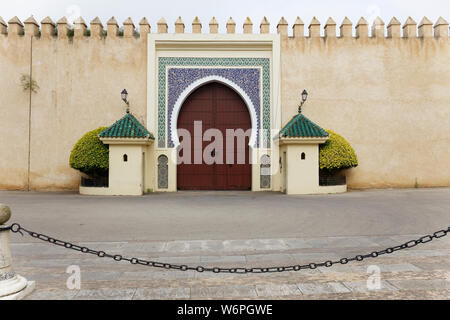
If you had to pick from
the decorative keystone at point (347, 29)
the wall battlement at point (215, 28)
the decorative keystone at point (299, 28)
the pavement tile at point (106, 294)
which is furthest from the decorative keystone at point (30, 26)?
the pavement tile at point (106, 294)

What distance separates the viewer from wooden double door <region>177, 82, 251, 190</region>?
1223 centimetres

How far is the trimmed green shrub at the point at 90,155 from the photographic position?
429 inches

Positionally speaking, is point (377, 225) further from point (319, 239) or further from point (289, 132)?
point (289, 132)

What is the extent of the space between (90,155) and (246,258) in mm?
8120

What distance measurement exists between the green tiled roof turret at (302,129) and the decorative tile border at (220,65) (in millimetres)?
1047

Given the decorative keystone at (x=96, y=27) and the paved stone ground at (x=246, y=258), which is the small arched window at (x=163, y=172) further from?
the decorative keystone at (x=96, y=27)

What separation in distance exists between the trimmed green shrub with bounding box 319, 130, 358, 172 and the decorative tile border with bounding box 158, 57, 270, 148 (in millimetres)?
1969

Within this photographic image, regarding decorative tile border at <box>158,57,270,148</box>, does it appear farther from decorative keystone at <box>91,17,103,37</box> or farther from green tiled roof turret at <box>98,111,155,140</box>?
decorative keystone at <box>91,17,103,37</box>

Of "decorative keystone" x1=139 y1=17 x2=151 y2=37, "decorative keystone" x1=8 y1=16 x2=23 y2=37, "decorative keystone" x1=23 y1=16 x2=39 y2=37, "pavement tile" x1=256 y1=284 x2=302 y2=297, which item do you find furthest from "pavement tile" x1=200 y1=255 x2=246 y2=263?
"decorative keystone" x1=8 y1=16 x2=23 y2=37

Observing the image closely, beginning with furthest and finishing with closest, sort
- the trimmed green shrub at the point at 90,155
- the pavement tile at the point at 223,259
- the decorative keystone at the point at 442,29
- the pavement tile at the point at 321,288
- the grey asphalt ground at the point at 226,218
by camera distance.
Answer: the decorative keystone at the point at 442,29, the trimmed green shrub at the point at 90,155, the grey asphalt ground at the point at 226,218, the pavement tile at the point at 223,259, the pavement tile at the point at 321,288

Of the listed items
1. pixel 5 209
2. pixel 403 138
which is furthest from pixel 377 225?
pixel 403 138

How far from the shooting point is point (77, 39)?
39.7ft

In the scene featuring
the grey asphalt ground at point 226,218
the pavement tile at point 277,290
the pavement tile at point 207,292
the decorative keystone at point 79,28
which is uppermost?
the decorative keystone at point 79,28

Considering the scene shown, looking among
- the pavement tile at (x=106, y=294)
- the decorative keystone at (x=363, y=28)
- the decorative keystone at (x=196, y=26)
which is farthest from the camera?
the decorative keystone at (x=363, y=28)
